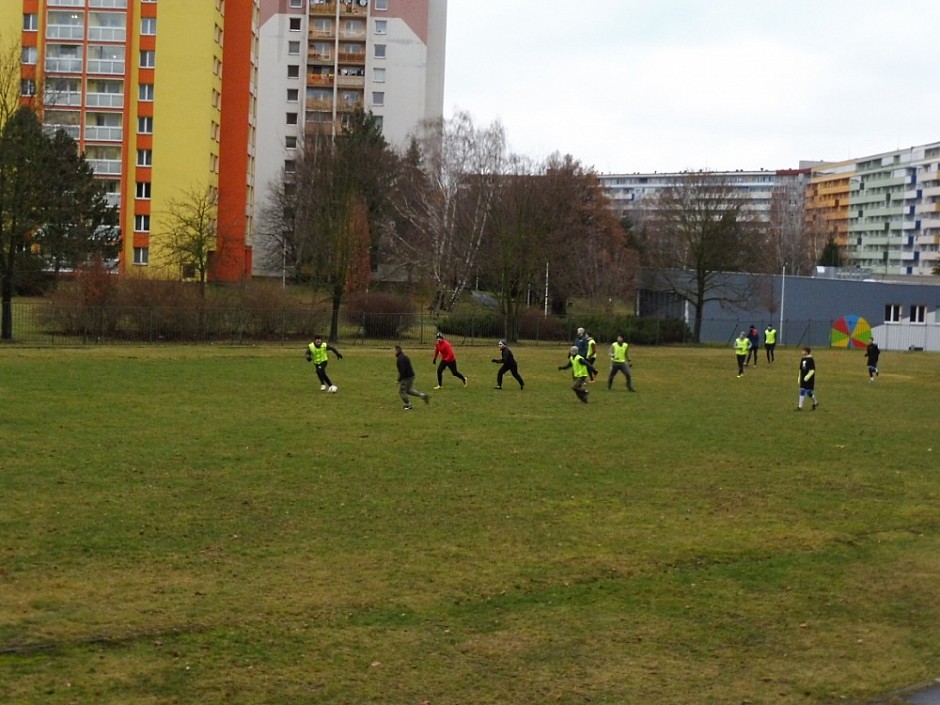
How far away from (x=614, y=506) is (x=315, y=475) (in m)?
4.60

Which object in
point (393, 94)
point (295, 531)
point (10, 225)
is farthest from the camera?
point (393, 94)

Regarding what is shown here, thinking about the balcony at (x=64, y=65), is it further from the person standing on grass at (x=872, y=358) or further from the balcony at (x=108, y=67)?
the person standing on grass at (x=872, y=358)

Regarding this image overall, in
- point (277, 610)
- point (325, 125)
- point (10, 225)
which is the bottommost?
point (277, 610)

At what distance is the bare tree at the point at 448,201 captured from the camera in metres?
70.8

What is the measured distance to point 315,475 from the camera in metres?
17.4

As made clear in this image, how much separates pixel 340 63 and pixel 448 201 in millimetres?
27849

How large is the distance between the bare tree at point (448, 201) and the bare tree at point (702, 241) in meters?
10.6

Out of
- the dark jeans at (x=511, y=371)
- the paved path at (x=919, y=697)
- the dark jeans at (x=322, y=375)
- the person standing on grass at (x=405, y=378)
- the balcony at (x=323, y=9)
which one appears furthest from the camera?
the balcony at (x=323, y=9)

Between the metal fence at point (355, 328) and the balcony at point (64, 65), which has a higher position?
the balcony at point (64, 65)

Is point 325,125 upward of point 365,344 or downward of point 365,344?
upward

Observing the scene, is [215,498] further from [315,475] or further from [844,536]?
[844,536]

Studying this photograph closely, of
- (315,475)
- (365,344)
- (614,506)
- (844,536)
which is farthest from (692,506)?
(365,344)

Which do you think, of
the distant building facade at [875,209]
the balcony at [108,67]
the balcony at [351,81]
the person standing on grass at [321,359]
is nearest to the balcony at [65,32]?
the balcony at [108,67]

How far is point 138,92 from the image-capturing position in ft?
240
